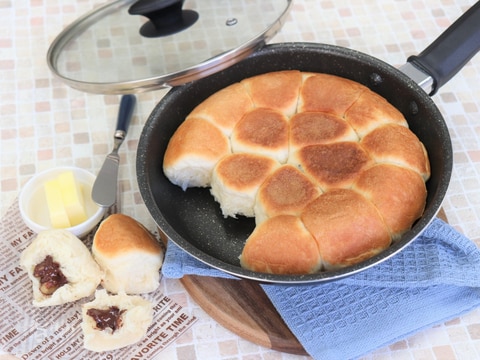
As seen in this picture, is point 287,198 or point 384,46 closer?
point 287,198

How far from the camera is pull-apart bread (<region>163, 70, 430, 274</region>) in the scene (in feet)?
3.43

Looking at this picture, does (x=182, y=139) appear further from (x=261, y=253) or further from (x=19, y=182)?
(x=19, y=182)

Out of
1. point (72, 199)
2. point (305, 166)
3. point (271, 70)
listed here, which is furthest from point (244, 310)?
point (271, 70)

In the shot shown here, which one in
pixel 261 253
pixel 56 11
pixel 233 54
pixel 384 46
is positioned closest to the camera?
pixel 261 253

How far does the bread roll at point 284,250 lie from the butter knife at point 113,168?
35 cm

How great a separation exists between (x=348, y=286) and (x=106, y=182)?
557mm

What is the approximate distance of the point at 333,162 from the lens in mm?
1147

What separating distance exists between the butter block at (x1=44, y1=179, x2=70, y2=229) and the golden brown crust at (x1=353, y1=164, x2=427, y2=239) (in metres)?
0.59

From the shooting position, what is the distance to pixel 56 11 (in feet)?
5.84

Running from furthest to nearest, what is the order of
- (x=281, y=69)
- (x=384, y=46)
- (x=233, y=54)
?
(x=384, y=46), (x=281, y=69), (x=233, y=54)

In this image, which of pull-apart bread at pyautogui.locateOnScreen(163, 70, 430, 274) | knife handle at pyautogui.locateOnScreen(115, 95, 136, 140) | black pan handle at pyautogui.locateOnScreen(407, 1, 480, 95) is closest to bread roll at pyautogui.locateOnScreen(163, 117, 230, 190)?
pull-apart bread at pyautogui.locateOnScreen(163, 70, 430, 274)

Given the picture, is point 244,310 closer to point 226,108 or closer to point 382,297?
point 382,297

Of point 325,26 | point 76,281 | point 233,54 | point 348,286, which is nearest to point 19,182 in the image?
point 76,281

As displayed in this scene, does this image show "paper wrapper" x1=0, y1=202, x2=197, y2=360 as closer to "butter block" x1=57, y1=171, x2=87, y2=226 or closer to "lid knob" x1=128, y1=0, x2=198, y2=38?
"butter block" x1=57, y1=171, x2=87, y2=226
